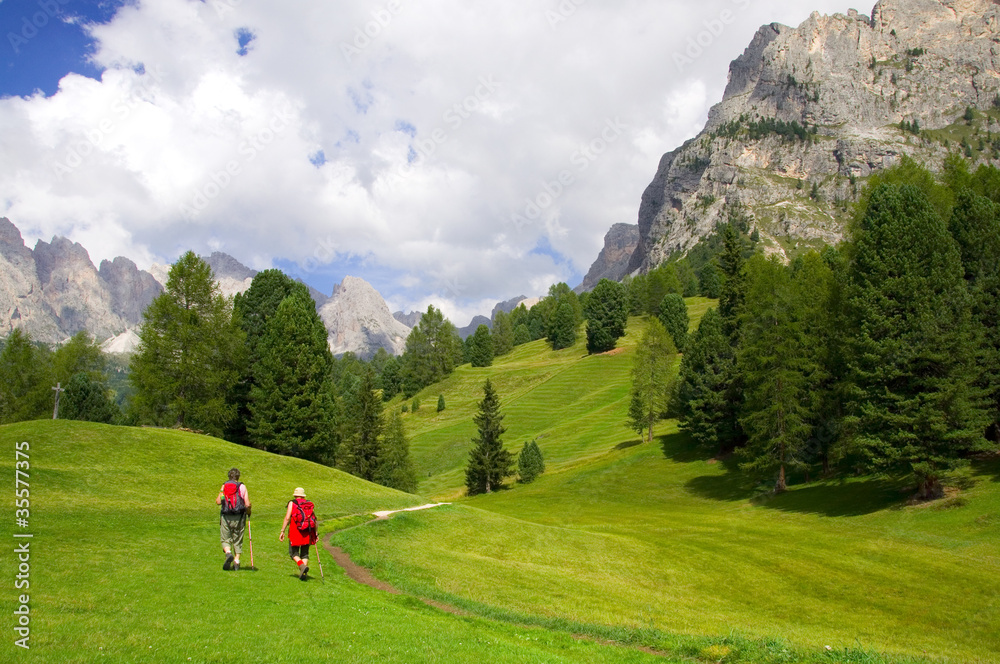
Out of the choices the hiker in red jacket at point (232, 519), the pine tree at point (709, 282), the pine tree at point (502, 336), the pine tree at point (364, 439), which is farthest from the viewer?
the pine tree at point (502, 336)

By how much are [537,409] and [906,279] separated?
7672 cm

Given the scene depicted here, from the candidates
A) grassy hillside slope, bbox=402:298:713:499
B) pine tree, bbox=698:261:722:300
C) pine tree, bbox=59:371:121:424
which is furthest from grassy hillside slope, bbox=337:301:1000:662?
pine tree, bbox=698:261:722:300

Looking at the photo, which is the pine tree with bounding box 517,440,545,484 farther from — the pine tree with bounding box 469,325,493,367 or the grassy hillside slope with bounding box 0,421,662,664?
the pine tree with bounding box 469,325,493,367

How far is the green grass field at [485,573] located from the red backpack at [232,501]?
163 cm

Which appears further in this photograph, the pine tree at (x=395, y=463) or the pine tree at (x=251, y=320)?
the pine tree at (x=395, y=463)

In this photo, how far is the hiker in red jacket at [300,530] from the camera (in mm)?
16656

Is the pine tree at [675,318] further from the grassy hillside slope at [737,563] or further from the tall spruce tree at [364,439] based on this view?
the tall spruce tree at [364,439]

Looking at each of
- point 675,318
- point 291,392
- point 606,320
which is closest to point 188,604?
point 291,392

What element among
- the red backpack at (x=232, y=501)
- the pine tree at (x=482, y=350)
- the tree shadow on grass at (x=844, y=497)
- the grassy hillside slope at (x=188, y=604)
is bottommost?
the tree shadow on grass at (x=844, y=497)

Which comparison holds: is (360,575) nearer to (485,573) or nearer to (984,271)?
(485,573)

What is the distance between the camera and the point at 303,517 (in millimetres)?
17016

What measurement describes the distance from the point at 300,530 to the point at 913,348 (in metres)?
37.9

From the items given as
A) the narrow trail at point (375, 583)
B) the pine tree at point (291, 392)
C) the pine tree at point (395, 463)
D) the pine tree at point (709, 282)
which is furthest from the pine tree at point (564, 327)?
the narrow trail at point (375, 583)

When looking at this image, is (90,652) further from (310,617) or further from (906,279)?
(906,279)
